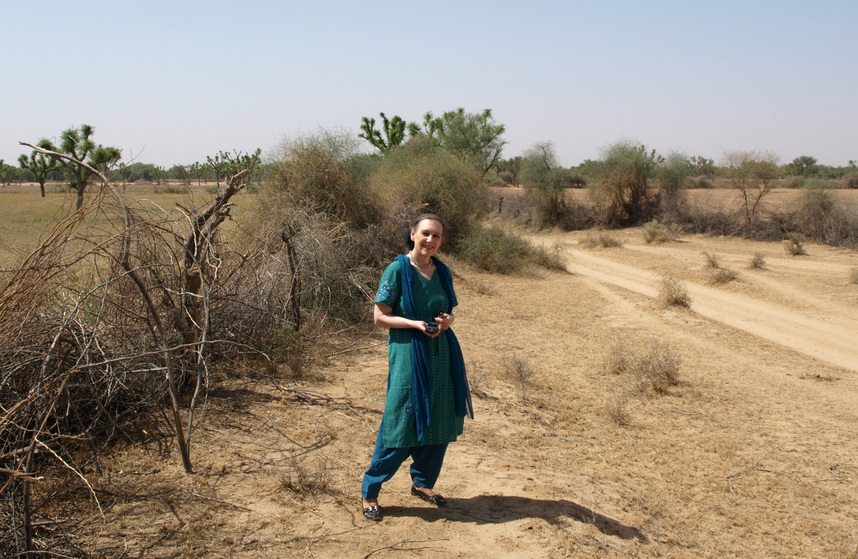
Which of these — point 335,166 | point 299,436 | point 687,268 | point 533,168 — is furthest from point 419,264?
point 533,168

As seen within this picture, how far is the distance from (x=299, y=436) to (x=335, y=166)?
8313mm

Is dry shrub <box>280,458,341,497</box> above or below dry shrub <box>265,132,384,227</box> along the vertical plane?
below

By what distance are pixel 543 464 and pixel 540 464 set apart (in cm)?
3

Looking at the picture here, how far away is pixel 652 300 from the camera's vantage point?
11266mm

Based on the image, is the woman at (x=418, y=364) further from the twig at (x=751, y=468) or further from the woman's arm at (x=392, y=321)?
the twig at (x=751, y=468)

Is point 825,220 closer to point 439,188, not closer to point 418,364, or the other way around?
point 439,188

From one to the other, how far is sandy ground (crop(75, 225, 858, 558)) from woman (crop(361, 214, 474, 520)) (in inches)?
18.0

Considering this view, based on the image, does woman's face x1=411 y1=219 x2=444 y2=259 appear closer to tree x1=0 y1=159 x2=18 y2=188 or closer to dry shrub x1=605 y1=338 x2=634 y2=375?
dry shrub x1=605 y1=338 x2=634 y2=375

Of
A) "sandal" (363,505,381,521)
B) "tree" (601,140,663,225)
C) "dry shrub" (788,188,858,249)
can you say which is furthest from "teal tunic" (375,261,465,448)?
"tree" (601,140,663,225)

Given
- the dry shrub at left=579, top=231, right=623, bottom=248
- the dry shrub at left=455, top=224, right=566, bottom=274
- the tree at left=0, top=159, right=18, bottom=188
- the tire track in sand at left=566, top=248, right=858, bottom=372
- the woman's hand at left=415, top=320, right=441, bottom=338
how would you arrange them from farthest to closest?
the tree at left=0, top=159, right=18, bottom=188, the dry shrub at left=579, top=231, right=623, bottom=248, the dry shrub at left=455, top=224, right=566, bottom=274, the tire track in sand at left=566, top=248, right=858, bottom=372, the woman's hand at left=415, top=320, right=441, bottom=338

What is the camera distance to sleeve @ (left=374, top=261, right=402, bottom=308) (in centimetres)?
313

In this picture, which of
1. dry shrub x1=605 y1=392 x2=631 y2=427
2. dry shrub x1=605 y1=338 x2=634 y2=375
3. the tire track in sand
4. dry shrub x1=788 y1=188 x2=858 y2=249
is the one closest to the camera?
dry shrub x1=605 y1=392 x2=631 y2=427

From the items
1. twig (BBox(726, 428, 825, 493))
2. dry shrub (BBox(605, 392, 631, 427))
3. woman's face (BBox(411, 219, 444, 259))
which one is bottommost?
twig (BBox(726, 428, 825, 493))

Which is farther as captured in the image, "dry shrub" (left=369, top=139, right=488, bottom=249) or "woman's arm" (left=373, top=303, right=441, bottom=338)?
"dry shrub" (left=369, top=139, right=488, bottom=249)
